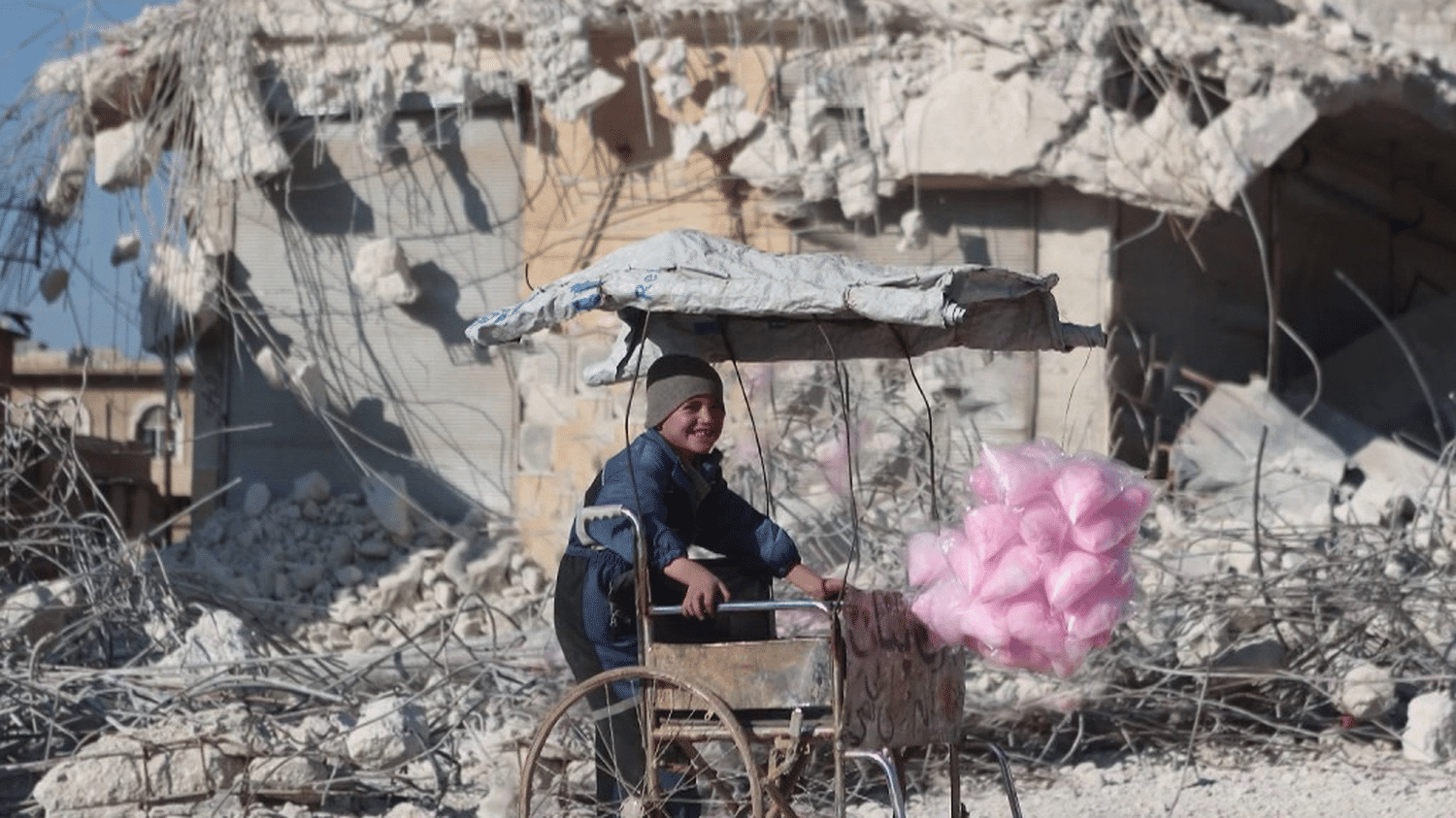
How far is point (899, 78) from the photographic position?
9.68 m

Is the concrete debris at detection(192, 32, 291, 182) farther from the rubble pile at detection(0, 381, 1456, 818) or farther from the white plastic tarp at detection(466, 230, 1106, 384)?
the white plastic tarp at detection(466, 230, 1106, 384)

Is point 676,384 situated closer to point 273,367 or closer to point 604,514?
point 604,514

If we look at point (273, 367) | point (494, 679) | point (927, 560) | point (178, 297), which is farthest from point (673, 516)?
point (178, 297)

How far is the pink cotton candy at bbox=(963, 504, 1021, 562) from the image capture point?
432 centimetres

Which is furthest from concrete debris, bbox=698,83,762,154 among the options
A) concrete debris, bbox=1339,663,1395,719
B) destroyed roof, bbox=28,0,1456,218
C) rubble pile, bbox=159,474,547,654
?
concrete debris, bbox=1339,663,1395,719

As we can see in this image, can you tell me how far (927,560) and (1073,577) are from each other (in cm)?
38

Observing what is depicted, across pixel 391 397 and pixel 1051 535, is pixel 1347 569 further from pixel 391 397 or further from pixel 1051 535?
pixel 391 397

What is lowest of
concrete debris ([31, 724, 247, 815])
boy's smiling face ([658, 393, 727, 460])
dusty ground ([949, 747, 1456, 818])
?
dusty ground ([949, 747, 1456, 818])

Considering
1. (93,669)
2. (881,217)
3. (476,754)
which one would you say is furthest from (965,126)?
(93,669)

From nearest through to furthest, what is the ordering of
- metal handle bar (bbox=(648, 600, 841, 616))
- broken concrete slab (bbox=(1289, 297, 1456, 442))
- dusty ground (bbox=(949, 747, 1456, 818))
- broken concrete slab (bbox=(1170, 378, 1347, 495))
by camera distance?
1. metal handle bar (bbox=(648, 600, 841, 616))
2. dusty ground (bbox=(949, 747, 1456, 818))
3. broken concrete slab (bbox=(1170, 378, 1347, 495))
4. broken concrete slab (bbox=(1289, 297, 1456, 442))

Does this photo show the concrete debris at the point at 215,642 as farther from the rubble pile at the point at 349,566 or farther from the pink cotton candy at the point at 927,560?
the pink cotton candy at the point at 927,560

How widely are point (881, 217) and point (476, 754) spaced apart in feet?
13.3

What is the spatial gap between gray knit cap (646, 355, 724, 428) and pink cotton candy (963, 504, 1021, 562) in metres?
0.82

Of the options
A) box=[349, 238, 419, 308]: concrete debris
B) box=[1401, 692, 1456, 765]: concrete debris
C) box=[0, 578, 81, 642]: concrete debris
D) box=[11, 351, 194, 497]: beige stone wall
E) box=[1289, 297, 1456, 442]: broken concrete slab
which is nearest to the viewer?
box=[1401, 692, 1456, 765]: concrete debris
